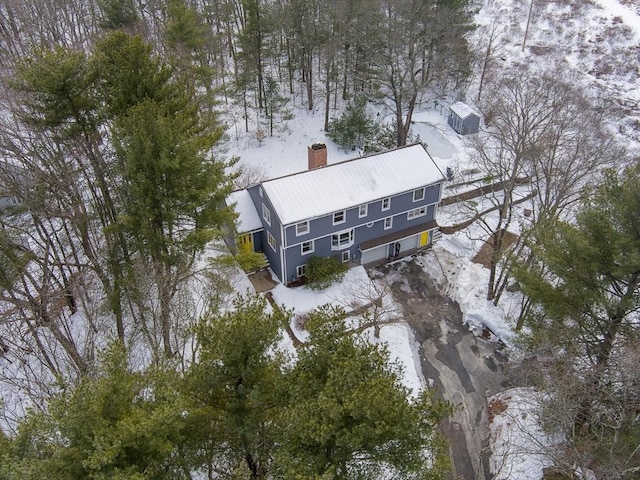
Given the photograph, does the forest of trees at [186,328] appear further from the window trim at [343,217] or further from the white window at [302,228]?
the window trim at [343,217]

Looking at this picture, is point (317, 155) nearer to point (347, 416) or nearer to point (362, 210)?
point (362, 210)

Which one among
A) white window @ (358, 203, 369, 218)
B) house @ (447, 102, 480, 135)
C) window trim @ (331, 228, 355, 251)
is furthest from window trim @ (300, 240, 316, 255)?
house @ (447, 102, 480, 135)

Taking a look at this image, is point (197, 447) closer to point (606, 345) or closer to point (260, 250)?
point (606, 345)

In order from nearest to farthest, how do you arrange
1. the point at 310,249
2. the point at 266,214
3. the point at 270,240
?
the point at 266,214 < the point at 310,249 < the point at 270,240

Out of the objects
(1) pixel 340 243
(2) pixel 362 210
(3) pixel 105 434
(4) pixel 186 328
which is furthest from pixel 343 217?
(3) pixel 105 434

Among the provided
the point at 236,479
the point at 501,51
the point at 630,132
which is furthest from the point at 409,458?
the point at 501,51

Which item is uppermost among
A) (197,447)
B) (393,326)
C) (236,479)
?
(197,447)
